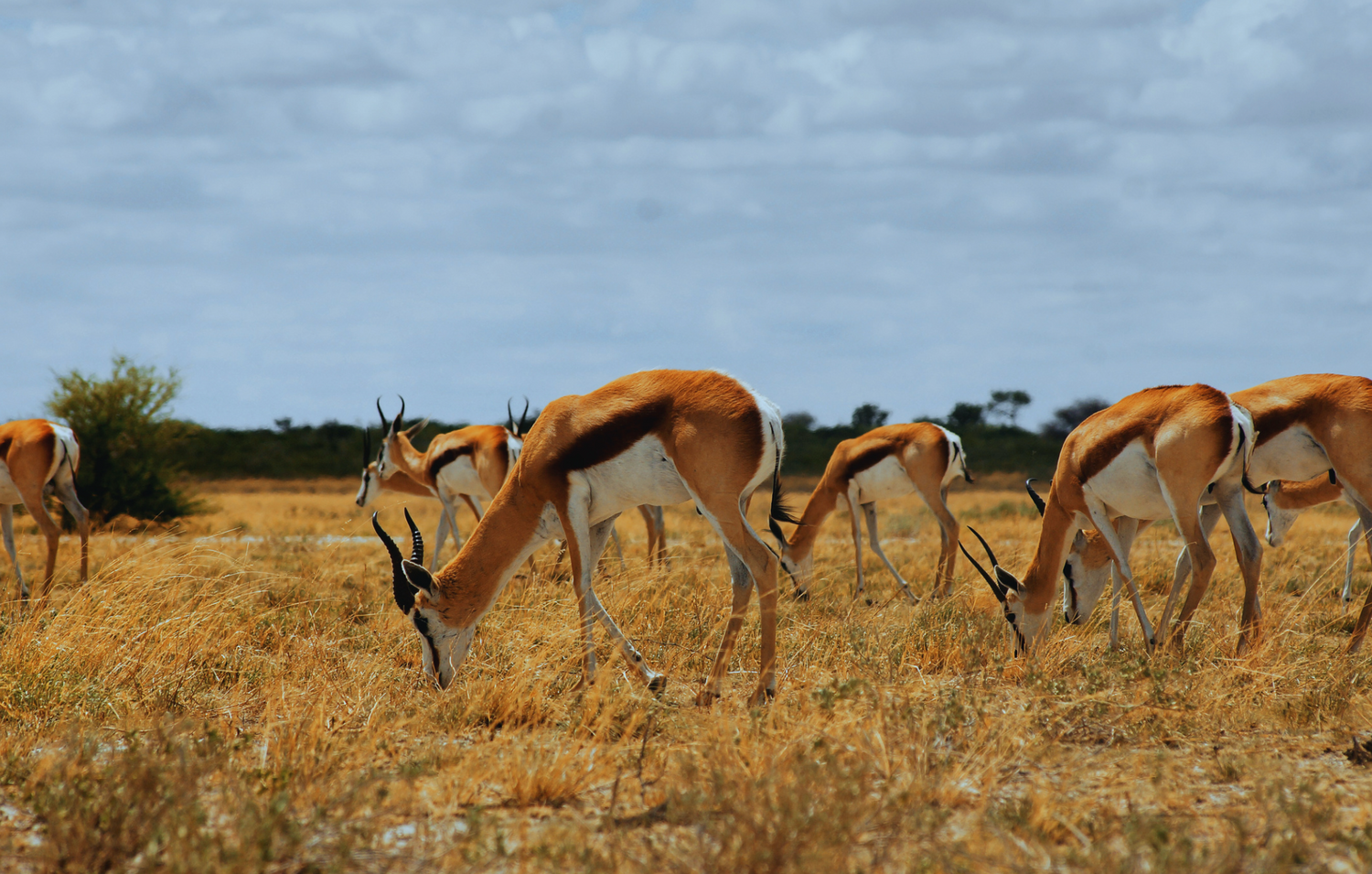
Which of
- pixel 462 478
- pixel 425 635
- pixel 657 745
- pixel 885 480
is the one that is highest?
pixel 885 480

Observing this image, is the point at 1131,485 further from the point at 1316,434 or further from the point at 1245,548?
the point at 1316,434

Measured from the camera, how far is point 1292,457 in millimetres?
8000

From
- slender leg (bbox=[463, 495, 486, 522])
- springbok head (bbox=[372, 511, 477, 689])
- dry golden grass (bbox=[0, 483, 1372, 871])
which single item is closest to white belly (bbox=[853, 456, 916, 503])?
dry golden grass (bbox=[0, 483, 1372, 871])

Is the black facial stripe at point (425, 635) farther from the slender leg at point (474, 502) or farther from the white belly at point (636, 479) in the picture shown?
the slender leg at point (474, 502)

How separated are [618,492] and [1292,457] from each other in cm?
536

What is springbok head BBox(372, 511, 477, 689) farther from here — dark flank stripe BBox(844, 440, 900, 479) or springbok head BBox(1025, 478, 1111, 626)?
dark flank stripe BBox(844, 440, 900, 479)

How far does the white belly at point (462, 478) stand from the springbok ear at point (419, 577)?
742 cm

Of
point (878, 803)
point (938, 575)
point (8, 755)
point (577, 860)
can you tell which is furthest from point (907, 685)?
point (938, 575)

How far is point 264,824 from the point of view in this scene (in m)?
3.68

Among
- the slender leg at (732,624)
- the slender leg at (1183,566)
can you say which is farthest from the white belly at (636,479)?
the slender leg at (1183,566)

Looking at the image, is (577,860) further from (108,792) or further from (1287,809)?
(1287,809)

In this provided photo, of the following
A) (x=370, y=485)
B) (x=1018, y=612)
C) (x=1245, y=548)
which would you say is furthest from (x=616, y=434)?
(x=370, y=485)

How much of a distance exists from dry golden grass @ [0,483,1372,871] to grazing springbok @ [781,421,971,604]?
11.9 feet

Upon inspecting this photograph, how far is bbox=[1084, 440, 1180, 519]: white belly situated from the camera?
7.51 metres
